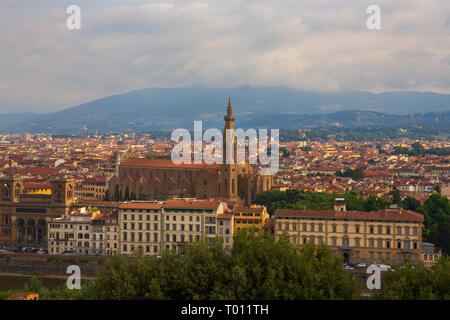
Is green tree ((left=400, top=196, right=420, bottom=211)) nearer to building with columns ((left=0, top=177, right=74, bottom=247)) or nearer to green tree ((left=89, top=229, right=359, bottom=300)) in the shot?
building with columns ((left=0, top=177, right=74, bottom=247))

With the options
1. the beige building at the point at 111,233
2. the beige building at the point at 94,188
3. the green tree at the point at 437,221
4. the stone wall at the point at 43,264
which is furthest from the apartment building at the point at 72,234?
the beige building at the point at 94,188

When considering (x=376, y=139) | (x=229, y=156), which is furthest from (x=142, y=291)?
(x=376, y=139)

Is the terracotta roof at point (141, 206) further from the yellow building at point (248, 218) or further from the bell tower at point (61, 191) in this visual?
the bell tower at point (61, 191)

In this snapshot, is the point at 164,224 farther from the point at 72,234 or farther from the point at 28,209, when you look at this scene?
the point at 28,209

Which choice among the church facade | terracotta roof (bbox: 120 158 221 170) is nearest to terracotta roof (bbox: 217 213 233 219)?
the church facade
